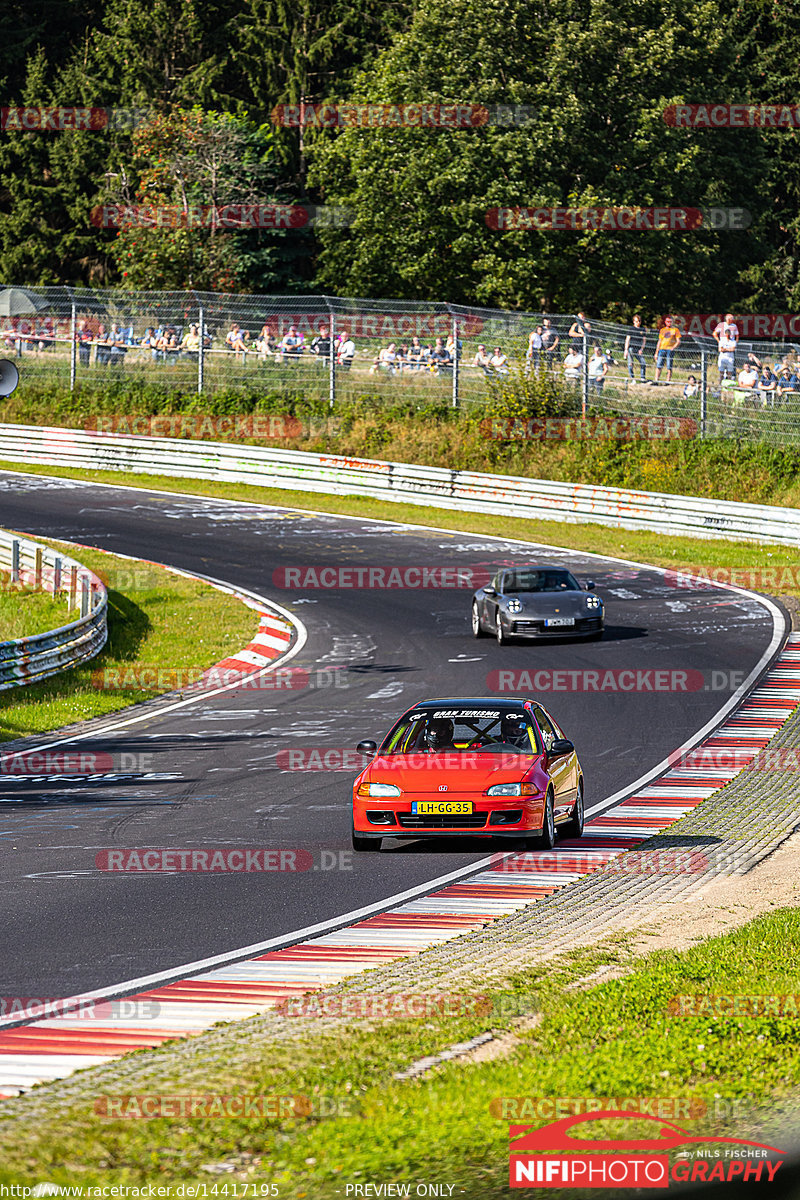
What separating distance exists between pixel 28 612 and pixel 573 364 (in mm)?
17277

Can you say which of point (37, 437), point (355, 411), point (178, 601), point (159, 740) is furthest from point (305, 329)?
point (159, 740)

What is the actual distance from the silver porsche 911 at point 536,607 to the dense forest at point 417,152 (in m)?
26.7

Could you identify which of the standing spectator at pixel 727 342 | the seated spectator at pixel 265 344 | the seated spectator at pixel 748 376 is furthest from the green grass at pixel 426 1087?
the seated spectator at pixel 265 344

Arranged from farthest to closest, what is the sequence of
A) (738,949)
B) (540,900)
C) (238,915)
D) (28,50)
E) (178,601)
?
1. (28,50)
2. (178,601)
3. (540,900)
4. (238,915)
5. (738,949)

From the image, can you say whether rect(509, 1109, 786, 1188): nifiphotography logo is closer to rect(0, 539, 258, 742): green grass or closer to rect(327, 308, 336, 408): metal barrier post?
rect(0, 539, 258, 742): green grass

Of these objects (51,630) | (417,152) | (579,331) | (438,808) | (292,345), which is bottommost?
(51,630)

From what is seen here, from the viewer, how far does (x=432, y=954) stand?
32.1 feet

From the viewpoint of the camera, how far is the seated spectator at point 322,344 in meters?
43.6

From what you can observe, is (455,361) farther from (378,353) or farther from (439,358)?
(378,353)

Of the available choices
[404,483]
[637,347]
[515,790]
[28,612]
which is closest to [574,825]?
[515,790]

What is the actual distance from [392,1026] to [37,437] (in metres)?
41.3

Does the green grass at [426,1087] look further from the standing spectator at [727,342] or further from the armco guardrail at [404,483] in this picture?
the standing spectator at [727,342]

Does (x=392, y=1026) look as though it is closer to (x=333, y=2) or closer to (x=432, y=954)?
(x=432, y=954)

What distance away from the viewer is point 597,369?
39438 millimetres
